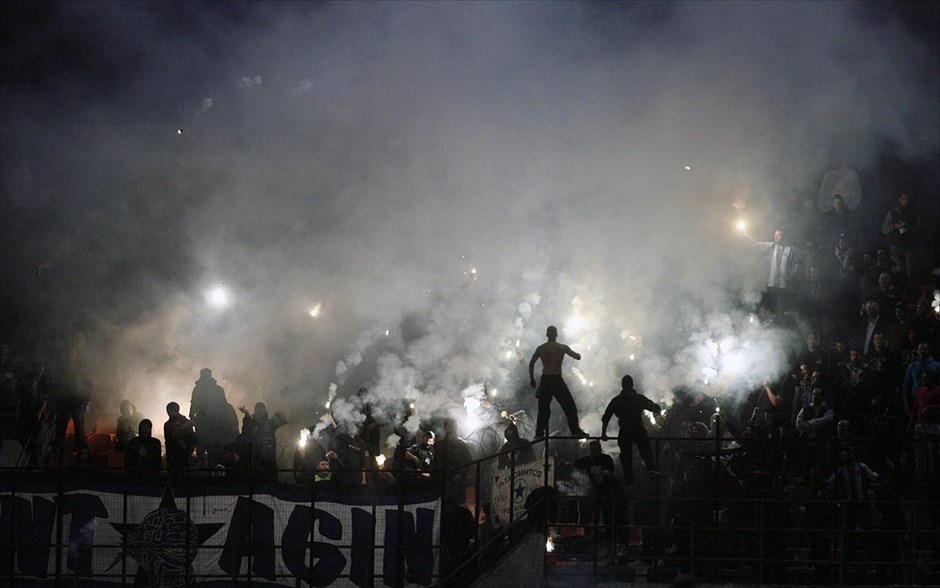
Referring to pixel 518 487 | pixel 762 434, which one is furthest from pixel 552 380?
pixel 762 434

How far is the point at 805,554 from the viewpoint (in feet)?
36.3

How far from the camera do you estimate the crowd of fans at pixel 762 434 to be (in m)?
10.9

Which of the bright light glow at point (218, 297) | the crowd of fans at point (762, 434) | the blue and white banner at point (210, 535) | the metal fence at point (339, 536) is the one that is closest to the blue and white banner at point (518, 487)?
the crowd of fans at point (762, 434)

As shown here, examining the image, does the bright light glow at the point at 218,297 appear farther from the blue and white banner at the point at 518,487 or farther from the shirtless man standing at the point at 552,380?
the blue and white banner at the point at 518,487

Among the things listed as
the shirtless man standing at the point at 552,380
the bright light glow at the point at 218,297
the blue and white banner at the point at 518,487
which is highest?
the bright light glow at the point at 218,297

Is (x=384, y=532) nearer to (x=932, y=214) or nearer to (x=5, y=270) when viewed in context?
(x=932, y=214)

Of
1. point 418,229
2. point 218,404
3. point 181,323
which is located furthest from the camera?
point 181,323

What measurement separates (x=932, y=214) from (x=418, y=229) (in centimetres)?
1032

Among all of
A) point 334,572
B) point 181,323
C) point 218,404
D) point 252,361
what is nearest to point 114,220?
point 181,323

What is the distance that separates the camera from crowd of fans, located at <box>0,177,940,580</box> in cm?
1090

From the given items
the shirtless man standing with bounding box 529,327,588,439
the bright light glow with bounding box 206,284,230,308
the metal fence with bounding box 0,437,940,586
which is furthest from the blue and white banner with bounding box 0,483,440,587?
the bright light glow with bounding box 206,284,230,308

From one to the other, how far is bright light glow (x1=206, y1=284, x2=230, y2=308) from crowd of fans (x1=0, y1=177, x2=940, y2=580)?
7.05 m

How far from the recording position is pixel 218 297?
24.6 m

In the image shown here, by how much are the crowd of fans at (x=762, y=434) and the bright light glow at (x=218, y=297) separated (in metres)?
7.05
